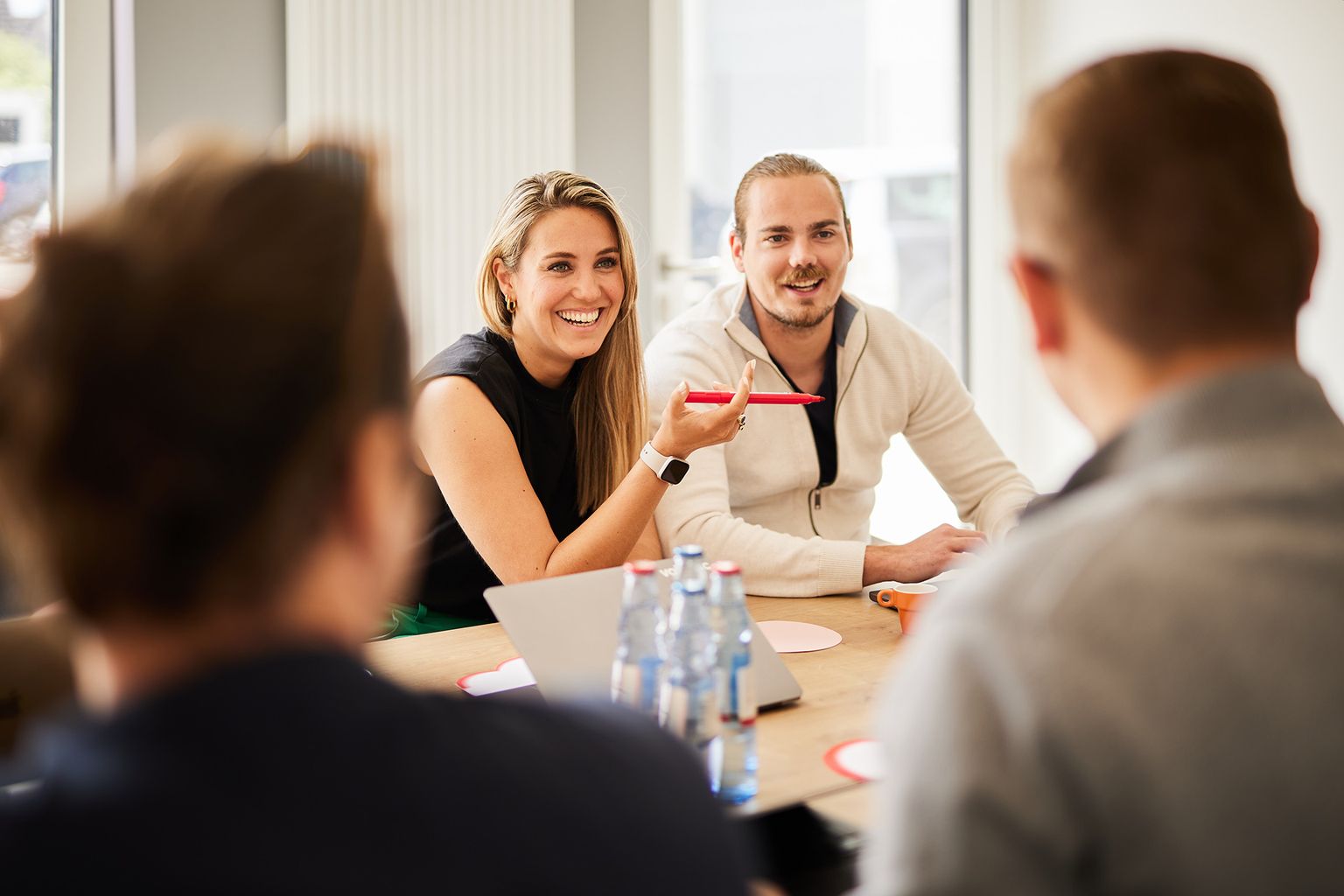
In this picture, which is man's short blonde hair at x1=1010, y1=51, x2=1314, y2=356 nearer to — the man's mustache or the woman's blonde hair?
the woman's blonde hair

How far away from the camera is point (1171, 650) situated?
0.62 metres

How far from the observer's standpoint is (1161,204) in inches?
28.8

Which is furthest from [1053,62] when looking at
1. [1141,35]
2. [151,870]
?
[151,870]

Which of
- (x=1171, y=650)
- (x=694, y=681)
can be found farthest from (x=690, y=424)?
(x=1171, y=650)

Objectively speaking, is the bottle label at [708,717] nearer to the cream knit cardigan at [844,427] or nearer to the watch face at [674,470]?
the watch face at [674,470]

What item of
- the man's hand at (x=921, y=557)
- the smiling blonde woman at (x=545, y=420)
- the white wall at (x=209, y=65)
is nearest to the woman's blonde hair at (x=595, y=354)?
the smiling blonde woman at (x=545, y=420)

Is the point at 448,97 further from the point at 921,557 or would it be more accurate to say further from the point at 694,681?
the point at 694,681

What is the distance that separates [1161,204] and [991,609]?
29cm

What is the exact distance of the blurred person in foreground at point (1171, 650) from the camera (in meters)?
0.61

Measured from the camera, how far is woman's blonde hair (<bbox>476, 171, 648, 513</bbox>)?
6.98ft

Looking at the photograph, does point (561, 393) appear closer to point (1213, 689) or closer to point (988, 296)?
point (1213, 689)

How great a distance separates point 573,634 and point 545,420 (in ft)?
2.77

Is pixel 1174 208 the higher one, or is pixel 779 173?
pixel 779 173

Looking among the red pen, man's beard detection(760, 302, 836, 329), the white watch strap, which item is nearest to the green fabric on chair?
the white watch strap
